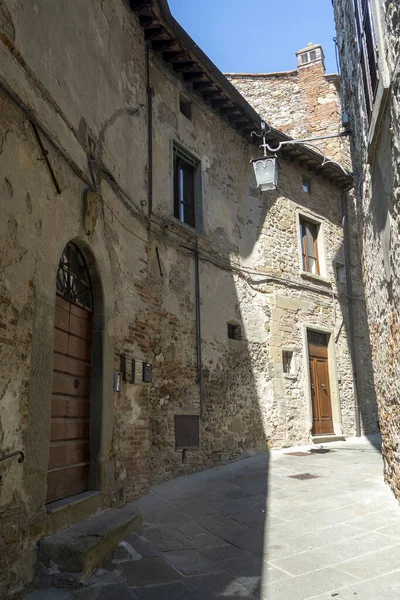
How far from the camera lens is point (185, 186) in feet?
29.5

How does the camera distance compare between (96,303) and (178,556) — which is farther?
(96,303)

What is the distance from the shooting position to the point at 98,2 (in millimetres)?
6027

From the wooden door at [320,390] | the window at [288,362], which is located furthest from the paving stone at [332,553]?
the wooden door at [320,390]

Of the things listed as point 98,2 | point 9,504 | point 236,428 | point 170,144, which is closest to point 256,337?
point 236,428

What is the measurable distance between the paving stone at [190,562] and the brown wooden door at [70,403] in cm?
113

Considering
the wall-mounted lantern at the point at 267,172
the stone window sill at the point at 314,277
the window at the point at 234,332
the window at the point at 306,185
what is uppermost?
the window at the point at 306,185

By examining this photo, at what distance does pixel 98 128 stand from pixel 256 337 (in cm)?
517

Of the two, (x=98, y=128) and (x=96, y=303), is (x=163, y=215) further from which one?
(x=96, y=303)

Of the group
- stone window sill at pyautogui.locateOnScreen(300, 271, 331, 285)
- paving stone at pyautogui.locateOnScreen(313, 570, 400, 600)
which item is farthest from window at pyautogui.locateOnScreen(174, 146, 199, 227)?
paving stone at pyautogui.locateOnScreen(313, 570, 400, 600)

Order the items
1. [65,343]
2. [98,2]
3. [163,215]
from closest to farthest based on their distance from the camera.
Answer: [65,343], [98,2], [163,215]

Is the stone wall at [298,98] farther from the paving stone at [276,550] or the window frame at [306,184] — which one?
the paving stone at [276,550]

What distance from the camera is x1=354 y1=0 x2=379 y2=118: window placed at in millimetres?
4891

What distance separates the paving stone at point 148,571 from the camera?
3638 mm

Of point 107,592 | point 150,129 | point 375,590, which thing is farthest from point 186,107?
point 375,590
